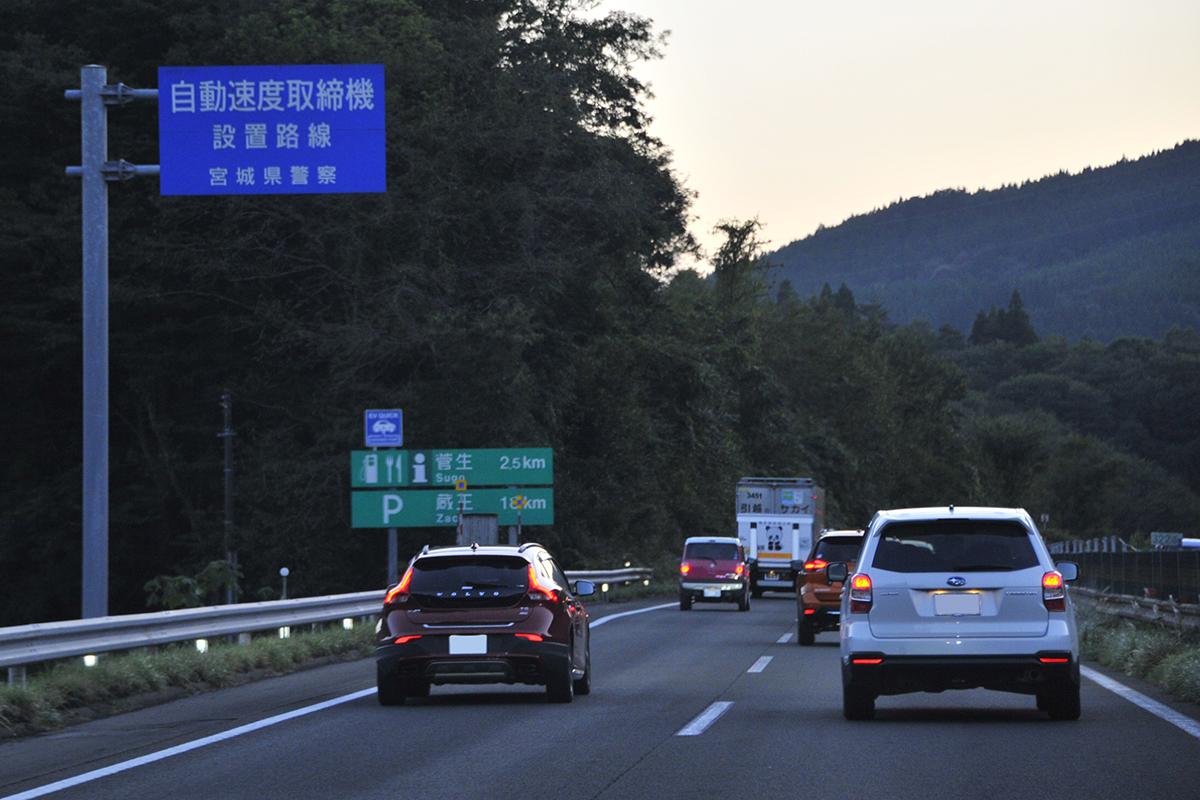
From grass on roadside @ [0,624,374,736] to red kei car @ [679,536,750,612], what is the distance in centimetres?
1724

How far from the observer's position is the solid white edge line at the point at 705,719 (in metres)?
13.6

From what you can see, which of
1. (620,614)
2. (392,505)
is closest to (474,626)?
(392,505)

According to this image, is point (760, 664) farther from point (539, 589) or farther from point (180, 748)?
point (180, 748)

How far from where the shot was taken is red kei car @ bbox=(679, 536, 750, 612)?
40.8 m

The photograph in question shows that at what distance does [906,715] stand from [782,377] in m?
101

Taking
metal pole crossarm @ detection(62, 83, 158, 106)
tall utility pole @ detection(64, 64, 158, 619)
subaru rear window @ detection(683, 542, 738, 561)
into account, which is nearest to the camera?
tall utility pole @ detection(64, 64, 158, 619)

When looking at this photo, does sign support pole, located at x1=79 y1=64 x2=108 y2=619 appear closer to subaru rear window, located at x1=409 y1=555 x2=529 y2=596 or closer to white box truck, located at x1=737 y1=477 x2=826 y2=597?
subaru rear window, located at x1=409 y1=555 x2=529 y2=596

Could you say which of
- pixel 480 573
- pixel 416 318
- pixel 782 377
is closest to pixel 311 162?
pixel 480 573

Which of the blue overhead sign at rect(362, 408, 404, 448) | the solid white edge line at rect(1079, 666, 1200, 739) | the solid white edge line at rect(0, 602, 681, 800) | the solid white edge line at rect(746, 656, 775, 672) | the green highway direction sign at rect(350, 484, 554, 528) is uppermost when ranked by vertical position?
the blue overhead sign at rect(362, 408, 404, 448)

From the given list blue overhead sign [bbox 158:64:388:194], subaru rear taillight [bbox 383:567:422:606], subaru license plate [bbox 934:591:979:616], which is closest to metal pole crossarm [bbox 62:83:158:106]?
blue overhead sign [bbox 158:64:388:194]

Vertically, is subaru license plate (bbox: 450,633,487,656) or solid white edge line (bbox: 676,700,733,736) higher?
subaru license plate (bbox: 450,633,487,656)

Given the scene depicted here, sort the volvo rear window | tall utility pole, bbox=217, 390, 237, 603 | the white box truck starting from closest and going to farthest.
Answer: the volvo rear window < tall utility pole, bbox=217, 390, 237, 603 < the white box truck

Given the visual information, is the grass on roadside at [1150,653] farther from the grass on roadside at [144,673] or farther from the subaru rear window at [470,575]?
the grass on roadside at [144,673]

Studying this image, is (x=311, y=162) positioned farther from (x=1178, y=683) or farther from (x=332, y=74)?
(x=1178, y=683)
